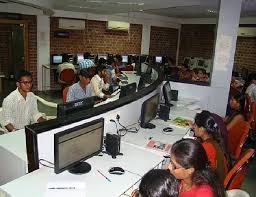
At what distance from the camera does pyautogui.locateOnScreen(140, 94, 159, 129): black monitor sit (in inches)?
125

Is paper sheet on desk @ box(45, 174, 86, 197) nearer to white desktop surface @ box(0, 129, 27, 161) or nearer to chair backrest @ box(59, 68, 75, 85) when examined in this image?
white desktop surface @ box(0, 129, 27, 161)

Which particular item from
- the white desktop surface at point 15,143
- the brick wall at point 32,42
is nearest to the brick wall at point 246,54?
the brick wall at point 32,42

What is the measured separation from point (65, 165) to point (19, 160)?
0.45m

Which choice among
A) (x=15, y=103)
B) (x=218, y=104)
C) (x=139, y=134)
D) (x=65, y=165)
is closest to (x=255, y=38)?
(x=218, y=104)

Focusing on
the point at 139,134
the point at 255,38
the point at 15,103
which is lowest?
the point at 139,134

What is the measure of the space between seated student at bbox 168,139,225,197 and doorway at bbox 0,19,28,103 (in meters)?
6.73

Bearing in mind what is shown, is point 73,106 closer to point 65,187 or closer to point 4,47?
point 65,187

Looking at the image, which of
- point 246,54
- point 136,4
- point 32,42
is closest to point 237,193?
point 136,4

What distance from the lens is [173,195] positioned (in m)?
1.31

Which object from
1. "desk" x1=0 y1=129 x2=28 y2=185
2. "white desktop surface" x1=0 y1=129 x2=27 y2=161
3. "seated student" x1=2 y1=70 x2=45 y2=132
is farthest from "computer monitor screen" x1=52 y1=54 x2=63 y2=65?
"desk" x1=0 y1=129 x2=28 y2=185

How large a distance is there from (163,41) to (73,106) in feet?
31.0

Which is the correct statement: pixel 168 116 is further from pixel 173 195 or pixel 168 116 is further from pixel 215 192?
pixel 173 195

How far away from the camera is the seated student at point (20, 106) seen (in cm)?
314

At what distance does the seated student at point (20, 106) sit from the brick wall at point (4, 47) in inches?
204
